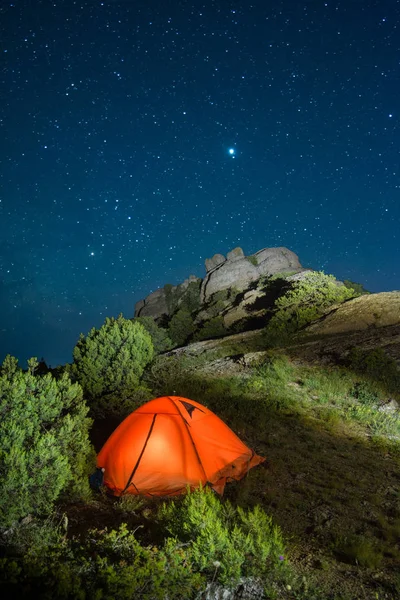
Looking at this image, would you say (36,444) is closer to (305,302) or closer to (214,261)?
(305,302)

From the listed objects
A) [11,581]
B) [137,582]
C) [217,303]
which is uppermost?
[217,303]

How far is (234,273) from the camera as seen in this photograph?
5472cm

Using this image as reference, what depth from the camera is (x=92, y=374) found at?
1311 cm

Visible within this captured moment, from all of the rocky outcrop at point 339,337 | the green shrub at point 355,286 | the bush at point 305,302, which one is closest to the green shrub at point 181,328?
the bush at point 305,302

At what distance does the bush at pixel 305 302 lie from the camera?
2664 cm

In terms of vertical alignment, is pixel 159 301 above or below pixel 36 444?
above

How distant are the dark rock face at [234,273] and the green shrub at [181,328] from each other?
7.96 m

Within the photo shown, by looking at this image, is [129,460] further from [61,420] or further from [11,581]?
[11,581]

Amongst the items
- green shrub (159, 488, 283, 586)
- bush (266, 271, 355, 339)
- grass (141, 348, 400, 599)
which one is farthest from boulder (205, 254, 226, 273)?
A: green shrub (159, 488, 283, 586)

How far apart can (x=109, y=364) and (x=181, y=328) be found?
99.7 feet

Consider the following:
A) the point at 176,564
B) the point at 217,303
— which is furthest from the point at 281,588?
the point at 217,303

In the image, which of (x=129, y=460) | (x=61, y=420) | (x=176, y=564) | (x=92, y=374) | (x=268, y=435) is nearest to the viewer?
(x=176, y=564)

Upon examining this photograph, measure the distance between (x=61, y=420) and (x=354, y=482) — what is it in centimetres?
669

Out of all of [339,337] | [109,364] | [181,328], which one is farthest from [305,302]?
[109,364]
